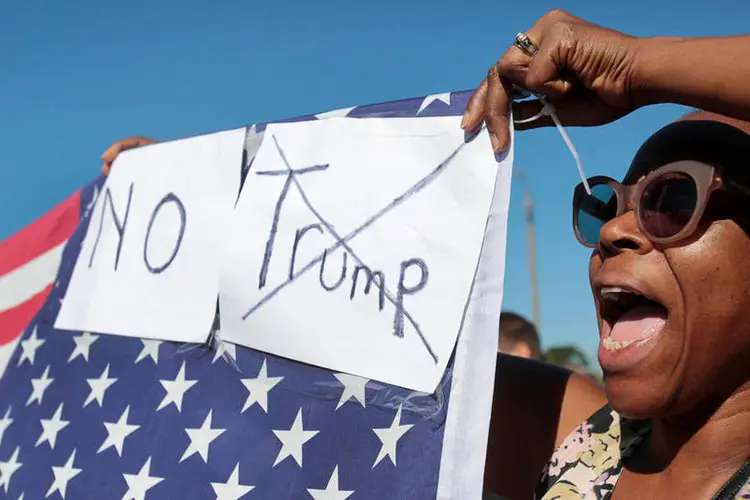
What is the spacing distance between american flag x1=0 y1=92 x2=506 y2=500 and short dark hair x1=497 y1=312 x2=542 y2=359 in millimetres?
2681

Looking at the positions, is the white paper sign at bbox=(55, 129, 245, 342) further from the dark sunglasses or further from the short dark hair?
the short dark hair

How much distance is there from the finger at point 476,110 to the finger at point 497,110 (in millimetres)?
27

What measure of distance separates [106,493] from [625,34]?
5.45 ft

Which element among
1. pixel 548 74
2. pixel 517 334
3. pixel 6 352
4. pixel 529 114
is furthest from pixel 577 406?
pixel 517 334

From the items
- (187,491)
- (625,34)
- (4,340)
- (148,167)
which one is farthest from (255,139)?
(4,340)

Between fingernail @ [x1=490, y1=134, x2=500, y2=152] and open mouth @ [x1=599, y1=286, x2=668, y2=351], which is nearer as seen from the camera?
open mouth @ [x1=599, y1=286, x2=668, y2=351]

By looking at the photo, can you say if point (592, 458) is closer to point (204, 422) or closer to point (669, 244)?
point (669, 244)

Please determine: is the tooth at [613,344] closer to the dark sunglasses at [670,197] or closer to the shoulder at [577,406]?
the dark sunglasses at [670,197]

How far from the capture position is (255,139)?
2010mm

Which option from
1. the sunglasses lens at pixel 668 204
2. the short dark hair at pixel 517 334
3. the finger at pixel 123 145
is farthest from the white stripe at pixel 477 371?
the short dark hair at pixel 517 334

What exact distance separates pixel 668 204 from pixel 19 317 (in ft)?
7.70

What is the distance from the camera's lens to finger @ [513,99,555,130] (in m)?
1.51

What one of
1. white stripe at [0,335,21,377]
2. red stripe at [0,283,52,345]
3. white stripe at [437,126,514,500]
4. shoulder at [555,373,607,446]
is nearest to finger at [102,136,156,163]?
red stripe at [0,283,52,345]

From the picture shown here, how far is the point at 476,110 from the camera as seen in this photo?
1554 mm
